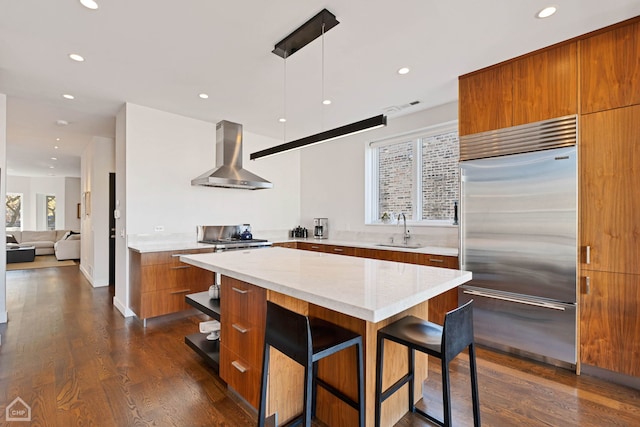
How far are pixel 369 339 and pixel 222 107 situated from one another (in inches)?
134

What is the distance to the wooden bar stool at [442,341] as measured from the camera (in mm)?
1384

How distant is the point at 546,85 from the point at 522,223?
3.87ft

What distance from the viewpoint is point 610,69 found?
7.48 ft

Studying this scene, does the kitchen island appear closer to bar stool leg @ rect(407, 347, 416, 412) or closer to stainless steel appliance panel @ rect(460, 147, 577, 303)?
bar stool leg @ rect(407, 347, 416, 412)

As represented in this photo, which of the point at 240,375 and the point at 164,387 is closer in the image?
the point at 240,375

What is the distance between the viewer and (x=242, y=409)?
197 cm

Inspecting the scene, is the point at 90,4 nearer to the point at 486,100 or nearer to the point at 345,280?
the point at 345,280

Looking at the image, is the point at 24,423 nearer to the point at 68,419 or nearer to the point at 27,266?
the point at 68,419

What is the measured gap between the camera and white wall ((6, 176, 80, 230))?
10.6 metres

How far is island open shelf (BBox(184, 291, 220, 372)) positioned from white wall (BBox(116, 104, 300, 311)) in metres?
1.70

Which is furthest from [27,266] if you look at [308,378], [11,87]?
[308,378]

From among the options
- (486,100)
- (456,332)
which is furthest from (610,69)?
(456,332)

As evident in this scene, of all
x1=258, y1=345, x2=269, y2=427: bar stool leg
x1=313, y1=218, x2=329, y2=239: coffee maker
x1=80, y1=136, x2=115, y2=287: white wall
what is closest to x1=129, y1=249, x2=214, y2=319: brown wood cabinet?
x1=313, y1=218, x2=329, y2=239: coffee maker

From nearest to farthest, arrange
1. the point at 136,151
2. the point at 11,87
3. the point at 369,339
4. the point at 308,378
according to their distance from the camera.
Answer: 1. the point at 308,378
2. the point at 369,339
3. the point at 11,87
4. the point at 136,151
